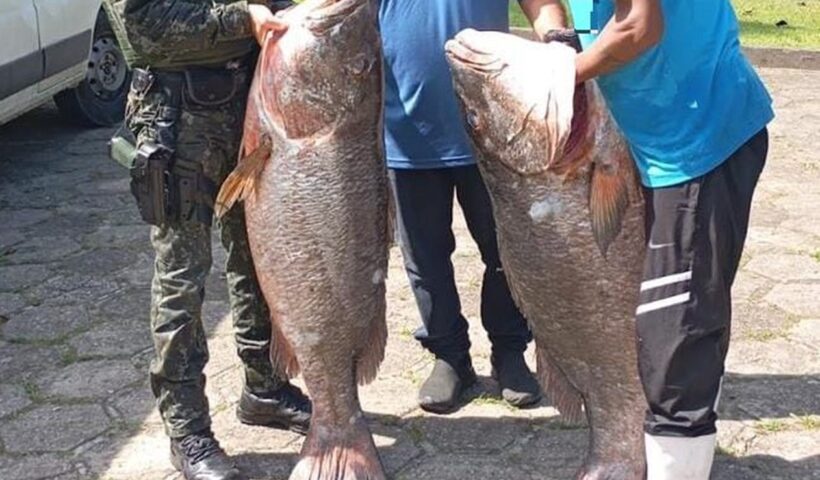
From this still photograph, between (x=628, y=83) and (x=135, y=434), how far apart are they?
222 centimetres

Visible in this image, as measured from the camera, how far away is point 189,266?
3.94 meters

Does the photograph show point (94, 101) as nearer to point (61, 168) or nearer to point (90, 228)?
point (61, 168)

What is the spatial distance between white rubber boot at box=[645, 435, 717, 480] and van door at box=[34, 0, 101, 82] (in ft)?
17.8

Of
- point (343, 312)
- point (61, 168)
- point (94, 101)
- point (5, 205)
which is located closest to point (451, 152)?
point (343, 312)

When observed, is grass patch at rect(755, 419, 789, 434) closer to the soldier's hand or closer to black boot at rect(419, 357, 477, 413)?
black boot at rect(419, 357, 477, 413)

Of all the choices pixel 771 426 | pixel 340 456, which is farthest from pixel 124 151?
pixel 771 426

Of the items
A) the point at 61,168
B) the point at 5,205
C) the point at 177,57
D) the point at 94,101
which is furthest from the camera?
the point at 94,101

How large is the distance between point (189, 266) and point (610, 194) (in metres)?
1.34

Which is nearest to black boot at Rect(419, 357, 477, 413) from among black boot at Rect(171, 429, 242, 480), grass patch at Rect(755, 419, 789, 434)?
black boot at Rect(171, 429, 242, 480)

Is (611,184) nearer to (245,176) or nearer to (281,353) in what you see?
(245,176)

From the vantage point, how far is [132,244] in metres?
6.58

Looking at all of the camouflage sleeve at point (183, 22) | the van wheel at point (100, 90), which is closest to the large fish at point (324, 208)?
the camouflage sleeve at point (183, 22)

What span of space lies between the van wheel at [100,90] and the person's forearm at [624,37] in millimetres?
6201

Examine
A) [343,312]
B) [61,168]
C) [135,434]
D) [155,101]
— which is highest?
[155,101]
